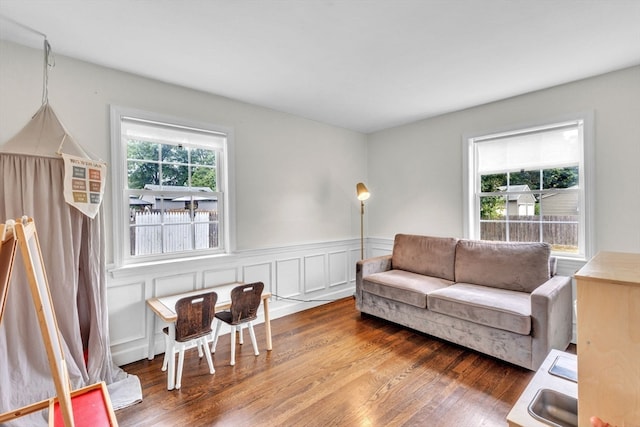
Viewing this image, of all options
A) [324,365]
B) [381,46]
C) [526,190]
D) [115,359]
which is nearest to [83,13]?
[381,46]

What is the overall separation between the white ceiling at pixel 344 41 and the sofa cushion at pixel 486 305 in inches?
77.4

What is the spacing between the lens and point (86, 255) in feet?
7.00

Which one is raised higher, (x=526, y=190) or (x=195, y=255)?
(x=526, y=190)

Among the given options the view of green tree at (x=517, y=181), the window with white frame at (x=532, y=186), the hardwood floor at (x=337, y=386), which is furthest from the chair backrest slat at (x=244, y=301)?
the view of green tree at (x=517, y=181)

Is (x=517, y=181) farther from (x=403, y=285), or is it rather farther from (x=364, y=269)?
(x=364, y=269)

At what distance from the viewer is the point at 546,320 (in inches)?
85.7

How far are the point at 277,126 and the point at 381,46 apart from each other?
1695 mm

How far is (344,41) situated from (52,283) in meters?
2.57

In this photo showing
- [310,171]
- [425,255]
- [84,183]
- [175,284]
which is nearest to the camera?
[84,183]

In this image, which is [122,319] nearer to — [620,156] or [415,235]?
[415,235]

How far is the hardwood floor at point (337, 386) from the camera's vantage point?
1839mm

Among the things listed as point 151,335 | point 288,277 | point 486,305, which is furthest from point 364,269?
point 151,335

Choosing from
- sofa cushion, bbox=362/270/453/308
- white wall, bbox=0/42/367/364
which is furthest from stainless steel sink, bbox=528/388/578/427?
white wall, bbox=0/42/367/364

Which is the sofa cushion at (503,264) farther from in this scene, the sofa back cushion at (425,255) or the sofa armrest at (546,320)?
the sofa armrest at (546,320)
